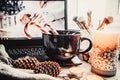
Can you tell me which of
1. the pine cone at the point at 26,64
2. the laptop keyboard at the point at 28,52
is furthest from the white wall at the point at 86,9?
the pine cone at the point at 26,64

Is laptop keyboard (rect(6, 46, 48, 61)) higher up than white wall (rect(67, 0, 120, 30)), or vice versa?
white wall (rect(67, 0, 120, 30))

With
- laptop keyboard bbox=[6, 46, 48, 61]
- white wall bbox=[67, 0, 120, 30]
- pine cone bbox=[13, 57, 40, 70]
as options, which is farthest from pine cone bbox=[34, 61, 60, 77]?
white wall bbox=[67, 0, 120, 30]

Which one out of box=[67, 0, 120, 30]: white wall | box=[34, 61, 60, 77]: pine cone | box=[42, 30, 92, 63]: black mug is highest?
box=[67, 0, 120, 30]: white wall

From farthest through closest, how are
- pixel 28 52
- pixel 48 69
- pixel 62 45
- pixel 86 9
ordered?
pixel 86 9 < pixel 28 52 < pixel 62 45 < pixel 48 69

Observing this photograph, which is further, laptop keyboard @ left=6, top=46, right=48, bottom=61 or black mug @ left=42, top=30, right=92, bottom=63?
laptop keyboard @ left=6, top=46, right=48, bottom=61

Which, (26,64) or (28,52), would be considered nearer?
(26,64)

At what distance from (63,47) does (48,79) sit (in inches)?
7.6

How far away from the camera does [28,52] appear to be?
79cm

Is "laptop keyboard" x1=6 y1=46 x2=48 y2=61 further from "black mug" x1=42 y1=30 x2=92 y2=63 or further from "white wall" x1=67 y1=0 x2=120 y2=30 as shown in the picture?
"white wall" x1=67 y1=0 x2=120 y2=30

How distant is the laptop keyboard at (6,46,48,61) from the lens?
2.49 feet

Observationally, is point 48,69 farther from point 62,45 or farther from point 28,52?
point 28,52

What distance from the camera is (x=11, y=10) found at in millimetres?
854

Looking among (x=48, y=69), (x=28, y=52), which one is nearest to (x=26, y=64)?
(x=48, y=69)

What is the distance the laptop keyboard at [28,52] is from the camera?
2.49 feet
